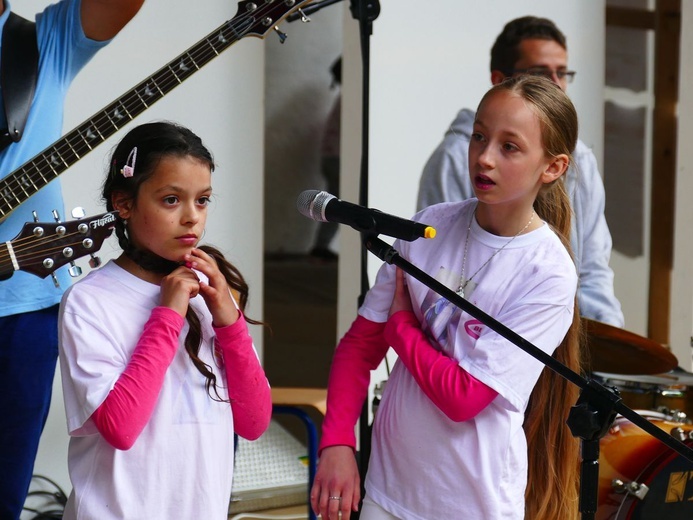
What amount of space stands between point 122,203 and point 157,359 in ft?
1.05

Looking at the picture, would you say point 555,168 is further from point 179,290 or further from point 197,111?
point 197,111

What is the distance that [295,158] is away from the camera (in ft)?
17.4

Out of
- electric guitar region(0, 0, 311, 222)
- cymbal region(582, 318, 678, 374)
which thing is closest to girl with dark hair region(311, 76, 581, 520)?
electric guitar region(0, 0, 311, 222)

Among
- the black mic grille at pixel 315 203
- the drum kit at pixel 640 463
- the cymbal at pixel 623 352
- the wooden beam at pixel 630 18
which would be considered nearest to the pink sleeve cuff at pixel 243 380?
the black mic grille at pixel 315 203

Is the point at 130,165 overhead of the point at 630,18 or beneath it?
beneath

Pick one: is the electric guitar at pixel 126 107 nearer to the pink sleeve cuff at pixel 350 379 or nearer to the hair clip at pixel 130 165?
the hair clip at pixel 130 165

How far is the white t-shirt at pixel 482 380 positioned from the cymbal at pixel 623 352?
0.74m

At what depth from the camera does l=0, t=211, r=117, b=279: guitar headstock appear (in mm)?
1715

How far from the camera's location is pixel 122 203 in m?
1.66

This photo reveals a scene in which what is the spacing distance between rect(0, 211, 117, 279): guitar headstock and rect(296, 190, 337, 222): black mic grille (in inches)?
17.1

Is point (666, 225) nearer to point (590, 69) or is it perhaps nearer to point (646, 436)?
point (590, 69)

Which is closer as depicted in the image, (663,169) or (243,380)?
(243,380)

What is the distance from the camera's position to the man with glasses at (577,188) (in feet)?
8.95

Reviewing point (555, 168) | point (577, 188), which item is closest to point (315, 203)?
point (555, 168)
